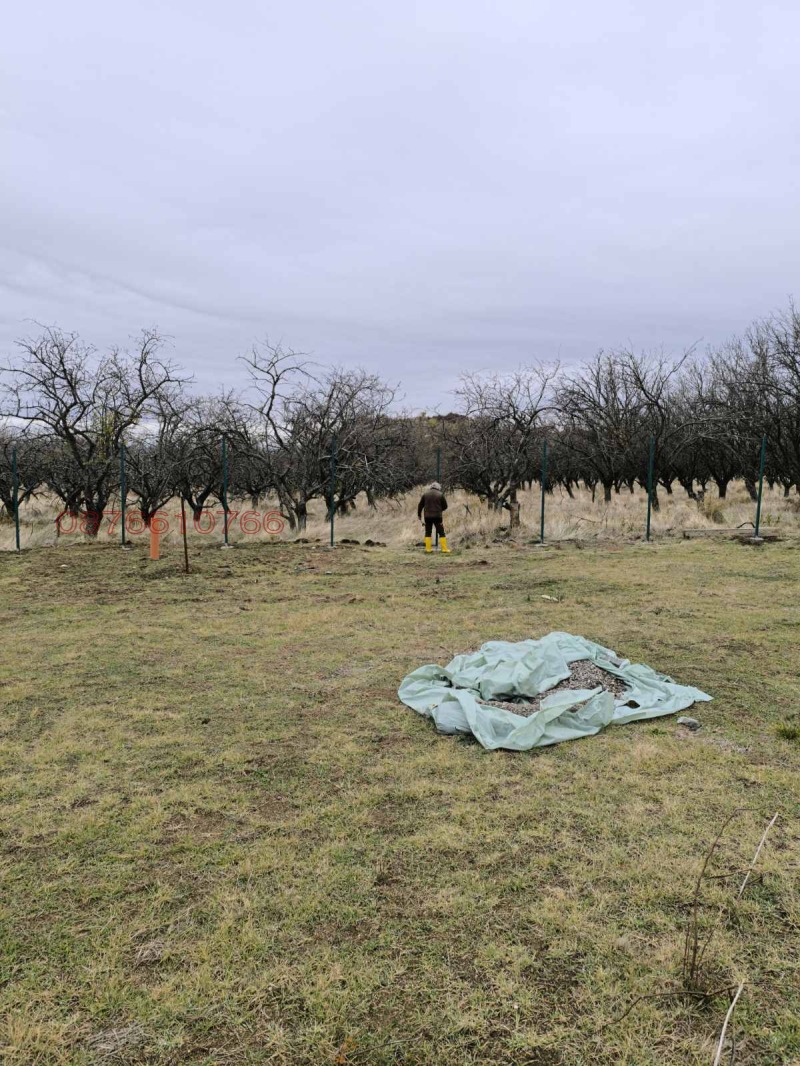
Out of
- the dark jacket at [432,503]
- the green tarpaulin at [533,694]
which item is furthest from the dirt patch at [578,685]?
the dark jacket at [432,503]

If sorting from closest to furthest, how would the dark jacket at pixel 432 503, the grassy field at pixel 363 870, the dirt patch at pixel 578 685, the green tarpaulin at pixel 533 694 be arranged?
the grassy field at pixel 363 870
the green tarpaulin at pixel 533 694
the dirt patch at pixel 578 685
the dark jacket at pixel 432 503

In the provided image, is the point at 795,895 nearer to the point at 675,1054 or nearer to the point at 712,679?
the point at 675,1054

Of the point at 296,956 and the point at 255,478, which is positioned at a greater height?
the point at 255,478

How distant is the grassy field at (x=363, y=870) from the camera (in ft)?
6.26

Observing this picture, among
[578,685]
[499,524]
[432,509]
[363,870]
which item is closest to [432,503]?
[432,509]

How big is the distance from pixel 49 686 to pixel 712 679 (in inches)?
207

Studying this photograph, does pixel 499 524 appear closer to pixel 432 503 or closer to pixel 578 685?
pixel 432 503

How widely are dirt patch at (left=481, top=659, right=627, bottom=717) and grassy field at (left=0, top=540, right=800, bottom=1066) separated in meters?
0.46

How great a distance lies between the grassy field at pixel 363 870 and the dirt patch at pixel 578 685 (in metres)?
0.46

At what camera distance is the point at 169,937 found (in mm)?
2268

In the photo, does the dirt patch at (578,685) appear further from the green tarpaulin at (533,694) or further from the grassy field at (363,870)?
the grassy field at (363,870)

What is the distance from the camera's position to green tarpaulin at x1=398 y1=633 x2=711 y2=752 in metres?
3.98

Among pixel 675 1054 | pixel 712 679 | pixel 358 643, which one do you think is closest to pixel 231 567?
pixel 358 643

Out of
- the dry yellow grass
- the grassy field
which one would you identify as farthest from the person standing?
the grassy field
